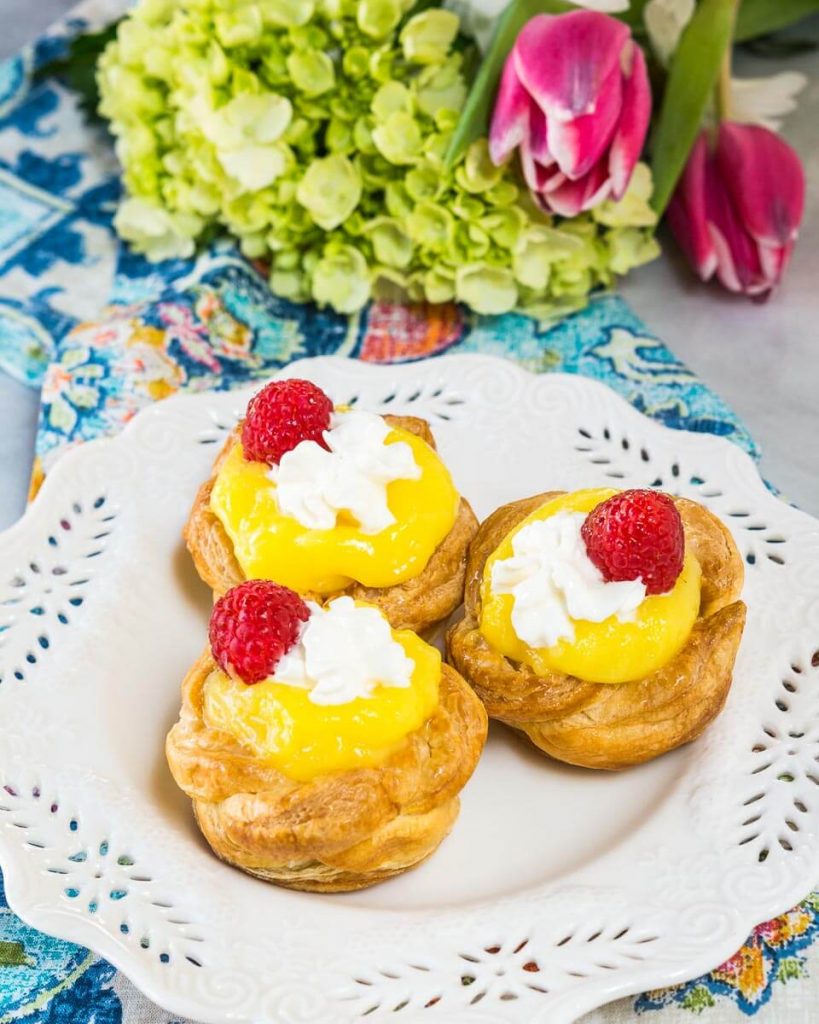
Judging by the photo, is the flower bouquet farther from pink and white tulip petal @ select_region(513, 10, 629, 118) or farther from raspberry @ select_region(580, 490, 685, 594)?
raspberry @ select_region(580, 490, 685, 594)

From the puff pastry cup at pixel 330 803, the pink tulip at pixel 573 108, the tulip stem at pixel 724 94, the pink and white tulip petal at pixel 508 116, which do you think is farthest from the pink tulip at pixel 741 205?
the puff pastry cup at pixel 330 803

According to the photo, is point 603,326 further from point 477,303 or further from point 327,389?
point 327,389

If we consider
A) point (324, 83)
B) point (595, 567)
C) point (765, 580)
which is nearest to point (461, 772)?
point (595, 567)

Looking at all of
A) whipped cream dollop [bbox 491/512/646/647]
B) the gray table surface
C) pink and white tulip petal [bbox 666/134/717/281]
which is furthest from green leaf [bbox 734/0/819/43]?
whipped cream dollop [bbox 491/512/646/647]

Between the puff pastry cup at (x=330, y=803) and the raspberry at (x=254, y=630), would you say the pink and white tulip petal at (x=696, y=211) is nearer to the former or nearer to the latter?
the puff pastry cup at (x=330, y=803)

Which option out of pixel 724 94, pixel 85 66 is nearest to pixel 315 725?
pixel 724 94

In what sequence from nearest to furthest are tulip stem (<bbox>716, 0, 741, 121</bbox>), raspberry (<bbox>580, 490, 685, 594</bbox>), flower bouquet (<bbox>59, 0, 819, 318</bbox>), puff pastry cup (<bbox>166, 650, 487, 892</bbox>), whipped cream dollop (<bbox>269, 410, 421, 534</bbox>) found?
puff pastry cup (<bbox>166, 650, 487, 892</bbox>)
raspberry (<bbox>580, 490, 685, 594</bbox>)
whipped cream dollop (<bbox>269, 410, 421, 534</bbox>)
flower bouquet (<bbox>59, 0, 819, 318</bbox>)
tulip stem (<bbox>716, 0, 741, 121</bbox>)
